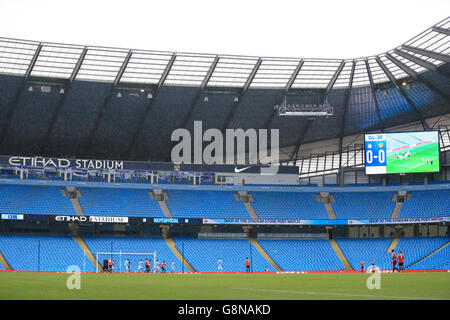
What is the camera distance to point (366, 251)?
65500 mm

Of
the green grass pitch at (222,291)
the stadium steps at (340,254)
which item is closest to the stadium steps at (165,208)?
the stadium steps at (340,254)

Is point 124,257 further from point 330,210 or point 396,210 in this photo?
point 396,210

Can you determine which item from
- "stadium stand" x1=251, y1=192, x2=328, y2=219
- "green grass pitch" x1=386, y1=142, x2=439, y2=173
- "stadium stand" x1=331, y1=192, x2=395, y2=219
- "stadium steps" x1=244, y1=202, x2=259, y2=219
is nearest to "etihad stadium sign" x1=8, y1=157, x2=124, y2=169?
"stadium steps" x1=244, y1=202, x2=259, y2=219

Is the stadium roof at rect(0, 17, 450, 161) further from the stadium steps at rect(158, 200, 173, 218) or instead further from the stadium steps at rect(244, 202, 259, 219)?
the stadium steps at rect(244, 202, 259, 219)

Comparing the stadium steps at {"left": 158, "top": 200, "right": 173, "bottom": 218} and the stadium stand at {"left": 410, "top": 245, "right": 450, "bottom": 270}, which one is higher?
the stadium steps at {"left": 158, "top": 200, "right": 173, "bottom": 218}

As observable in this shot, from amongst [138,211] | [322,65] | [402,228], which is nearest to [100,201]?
[138,211]

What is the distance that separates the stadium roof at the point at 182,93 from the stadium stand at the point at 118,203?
15.6 feet

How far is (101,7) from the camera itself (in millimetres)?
51938

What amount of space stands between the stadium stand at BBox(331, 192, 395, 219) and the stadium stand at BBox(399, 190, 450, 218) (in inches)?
71.3

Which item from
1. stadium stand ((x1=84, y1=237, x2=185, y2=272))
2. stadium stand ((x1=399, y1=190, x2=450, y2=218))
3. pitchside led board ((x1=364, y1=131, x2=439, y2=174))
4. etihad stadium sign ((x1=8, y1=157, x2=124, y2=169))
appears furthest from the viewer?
stadium stand ((x1=399, y1=190, x2=450, y2=218))

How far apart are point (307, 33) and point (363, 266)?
21.8 m

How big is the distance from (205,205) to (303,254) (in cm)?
1178

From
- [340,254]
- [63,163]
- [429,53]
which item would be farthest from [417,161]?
[63,163]

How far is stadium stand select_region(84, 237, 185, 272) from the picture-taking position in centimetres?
5789
